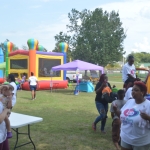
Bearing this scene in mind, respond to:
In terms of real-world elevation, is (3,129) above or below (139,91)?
below

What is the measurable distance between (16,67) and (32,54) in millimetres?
2370

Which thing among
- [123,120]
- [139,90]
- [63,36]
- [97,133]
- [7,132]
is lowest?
[97,133]

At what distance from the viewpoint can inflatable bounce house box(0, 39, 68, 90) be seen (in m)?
18.1

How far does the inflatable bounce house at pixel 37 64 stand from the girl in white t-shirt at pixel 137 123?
603 inches

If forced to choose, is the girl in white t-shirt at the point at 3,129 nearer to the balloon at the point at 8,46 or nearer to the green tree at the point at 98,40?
the balloon at the point at 8,46

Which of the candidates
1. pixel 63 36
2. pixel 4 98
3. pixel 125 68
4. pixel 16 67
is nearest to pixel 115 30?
pixel 63 36

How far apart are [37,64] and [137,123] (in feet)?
52.2

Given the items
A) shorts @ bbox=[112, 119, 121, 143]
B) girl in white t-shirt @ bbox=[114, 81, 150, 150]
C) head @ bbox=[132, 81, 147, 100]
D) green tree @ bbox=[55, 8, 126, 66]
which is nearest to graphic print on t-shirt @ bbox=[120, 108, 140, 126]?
girl in white t-shirt @ bbox=[114, 81, 150, 150]

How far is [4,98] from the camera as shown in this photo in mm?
3727

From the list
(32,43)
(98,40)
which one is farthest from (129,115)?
(98,40)

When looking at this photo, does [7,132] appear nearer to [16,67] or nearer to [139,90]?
[139,90]

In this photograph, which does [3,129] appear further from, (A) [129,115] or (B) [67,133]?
(B) [67,133]

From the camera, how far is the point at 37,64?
60.4ft

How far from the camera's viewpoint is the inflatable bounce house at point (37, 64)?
59.4ft
